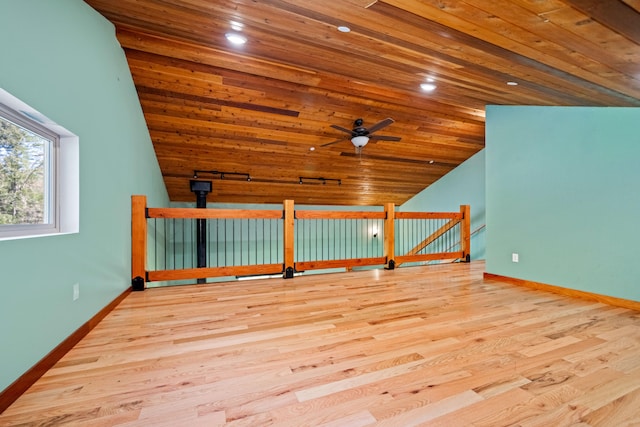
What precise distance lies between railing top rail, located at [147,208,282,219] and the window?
1477 millimetres

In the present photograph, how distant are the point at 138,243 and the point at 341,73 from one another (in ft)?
9.88

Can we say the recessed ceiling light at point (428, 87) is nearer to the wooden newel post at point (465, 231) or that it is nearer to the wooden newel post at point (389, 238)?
the wooden newel post at point (389, 238)

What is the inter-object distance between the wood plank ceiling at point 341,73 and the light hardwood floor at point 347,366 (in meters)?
2.02

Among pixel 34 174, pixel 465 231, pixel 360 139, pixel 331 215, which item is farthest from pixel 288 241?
pixel 465 231

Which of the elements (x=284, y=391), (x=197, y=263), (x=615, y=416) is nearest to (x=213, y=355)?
(x=284, y=391)

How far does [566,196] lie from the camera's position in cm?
328

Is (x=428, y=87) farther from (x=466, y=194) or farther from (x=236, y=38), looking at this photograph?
(x=466, y=194)

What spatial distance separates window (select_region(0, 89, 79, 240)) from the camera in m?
1.52

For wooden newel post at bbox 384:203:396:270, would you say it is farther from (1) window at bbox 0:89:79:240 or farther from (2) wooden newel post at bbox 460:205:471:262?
(1) window at bbox 0:89:79:240

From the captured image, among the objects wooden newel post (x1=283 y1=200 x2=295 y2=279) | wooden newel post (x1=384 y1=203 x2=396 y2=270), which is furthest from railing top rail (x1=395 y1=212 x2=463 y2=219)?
wooden newel post (x1=283 y1=200 x2=295 y2=279)

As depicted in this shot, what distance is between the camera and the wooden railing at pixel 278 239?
11.8ft

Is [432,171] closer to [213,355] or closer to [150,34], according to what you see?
[150,34]

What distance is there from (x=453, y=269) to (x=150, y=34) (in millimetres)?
5034

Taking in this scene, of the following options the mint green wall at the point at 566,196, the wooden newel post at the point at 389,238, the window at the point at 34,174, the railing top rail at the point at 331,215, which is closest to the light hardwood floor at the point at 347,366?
the mint green wall at the point at 566,196
